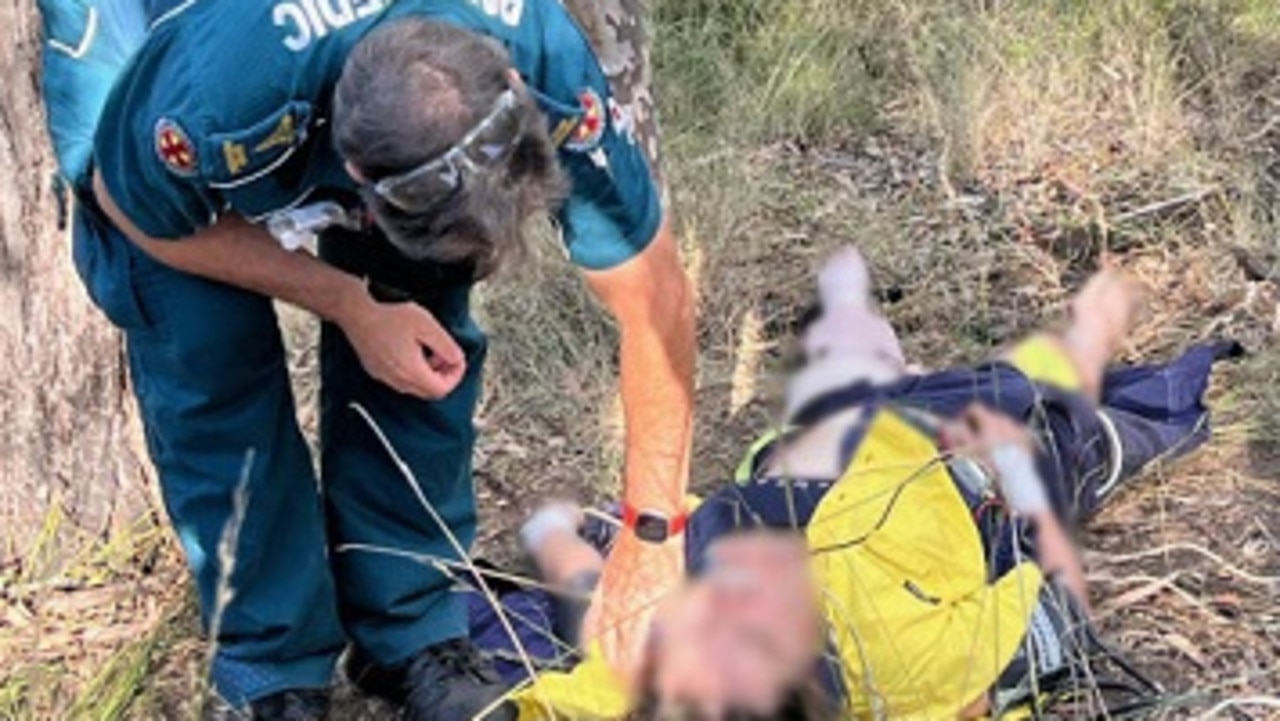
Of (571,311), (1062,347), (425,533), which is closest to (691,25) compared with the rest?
(571,311)

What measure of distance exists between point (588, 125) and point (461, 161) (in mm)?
252

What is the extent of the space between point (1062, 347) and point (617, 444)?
95.5 inches

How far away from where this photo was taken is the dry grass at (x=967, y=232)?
103 inches

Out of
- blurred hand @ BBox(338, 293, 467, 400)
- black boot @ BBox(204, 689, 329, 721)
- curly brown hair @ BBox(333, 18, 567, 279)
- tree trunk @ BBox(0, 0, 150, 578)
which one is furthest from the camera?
tree trunk @ BBox(0, 0, 150, 578)

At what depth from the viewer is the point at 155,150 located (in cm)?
182

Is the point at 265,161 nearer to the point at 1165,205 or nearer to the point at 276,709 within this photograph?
the point at 276,709

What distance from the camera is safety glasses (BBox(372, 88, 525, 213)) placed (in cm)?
168

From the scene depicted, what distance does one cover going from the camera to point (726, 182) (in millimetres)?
3795

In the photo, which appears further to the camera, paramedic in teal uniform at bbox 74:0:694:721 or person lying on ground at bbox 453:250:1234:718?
paramedic in teal uniform at bbox 74:0:694:721

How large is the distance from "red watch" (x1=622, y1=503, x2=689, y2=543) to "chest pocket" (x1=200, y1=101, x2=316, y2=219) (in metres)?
0.50

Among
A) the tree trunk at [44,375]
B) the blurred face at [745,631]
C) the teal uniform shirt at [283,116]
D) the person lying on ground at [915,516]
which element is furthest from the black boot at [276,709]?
the blurred face at [745,631]

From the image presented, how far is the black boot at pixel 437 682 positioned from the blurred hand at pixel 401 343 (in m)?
0.50

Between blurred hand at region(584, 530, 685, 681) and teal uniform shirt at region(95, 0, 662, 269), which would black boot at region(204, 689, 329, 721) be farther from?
teal uniform shirt at region(95, 0, 662, 269)

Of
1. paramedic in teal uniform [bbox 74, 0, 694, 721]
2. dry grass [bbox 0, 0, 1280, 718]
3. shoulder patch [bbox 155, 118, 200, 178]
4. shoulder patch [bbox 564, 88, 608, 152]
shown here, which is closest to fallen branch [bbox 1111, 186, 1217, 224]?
dry grass [bbox 0, 0, 1280, 718]
